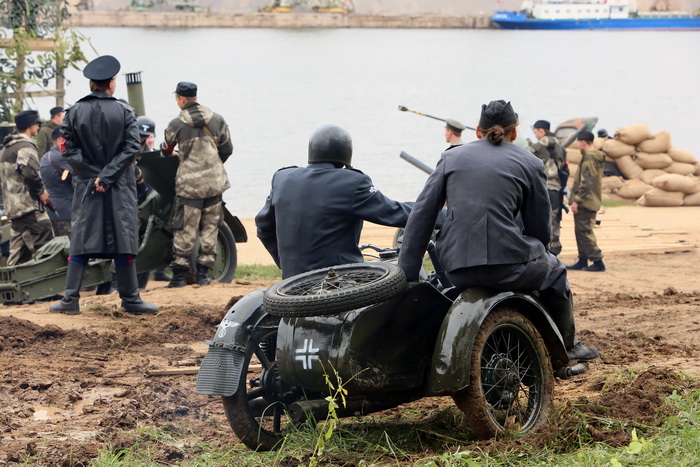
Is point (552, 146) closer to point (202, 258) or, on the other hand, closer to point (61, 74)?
point (202, 258)

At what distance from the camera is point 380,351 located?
486 cm

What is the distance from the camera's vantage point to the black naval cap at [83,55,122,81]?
A: 8648 millimetres

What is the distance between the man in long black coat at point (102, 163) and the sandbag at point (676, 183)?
40.6ft

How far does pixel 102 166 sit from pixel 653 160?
13197 millimetres

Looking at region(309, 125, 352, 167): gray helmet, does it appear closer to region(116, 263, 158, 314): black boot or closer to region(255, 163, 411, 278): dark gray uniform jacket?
region(255, 163, 411, 278): dark gray uniform jacket

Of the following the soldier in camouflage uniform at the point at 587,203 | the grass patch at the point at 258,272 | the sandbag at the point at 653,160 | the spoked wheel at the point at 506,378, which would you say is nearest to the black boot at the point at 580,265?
the soldier in camouflage uniform at the point at 587,203

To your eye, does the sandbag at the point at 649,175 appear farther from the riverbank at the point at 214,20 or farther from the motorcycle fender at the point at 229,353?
the riverbank at the point at 214,20

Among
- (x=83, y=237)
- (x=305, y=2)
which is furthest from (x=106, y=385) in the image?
(x=305, y=2)

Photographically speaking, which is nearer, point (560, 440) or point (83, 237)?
point (560, 440)

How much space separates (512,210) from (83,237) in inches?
182

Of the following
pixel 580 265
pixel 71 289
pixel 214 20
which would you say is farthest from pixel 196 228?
pixel 214 20

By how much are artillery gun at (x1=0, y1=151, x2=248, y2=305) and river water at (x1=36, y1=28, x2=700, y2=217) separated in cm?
721

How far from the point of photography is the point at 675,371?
5.95 metres

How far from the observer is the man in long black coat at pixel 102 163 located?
338 inches
